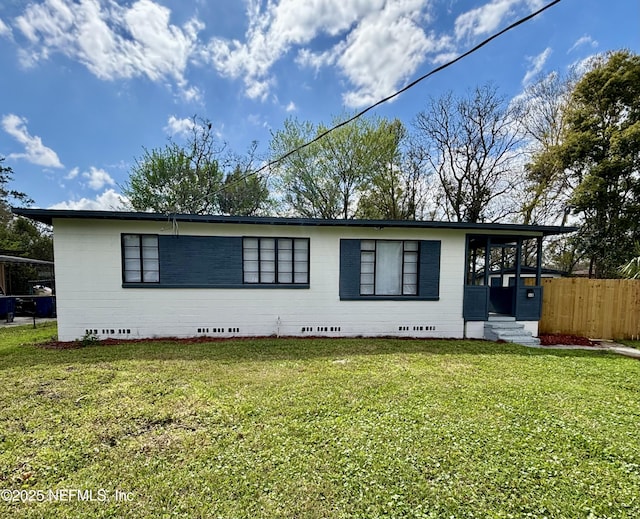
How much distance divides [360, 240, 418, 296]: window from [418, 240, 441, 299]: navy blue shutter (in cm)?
13

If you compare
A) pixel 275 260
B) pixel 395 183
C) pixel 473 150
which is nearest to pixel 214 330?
pixel 275 260

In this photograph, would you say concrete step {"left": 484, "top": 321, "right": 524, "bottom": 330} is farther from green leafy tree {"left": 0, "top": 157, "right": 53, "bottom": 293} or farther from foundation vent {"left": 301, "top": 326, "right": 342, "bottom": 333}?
green leafy tree {"left": 0, "top": 157, "right": 53, "bottom": 293}

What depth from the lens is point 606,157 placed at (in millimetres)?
11656

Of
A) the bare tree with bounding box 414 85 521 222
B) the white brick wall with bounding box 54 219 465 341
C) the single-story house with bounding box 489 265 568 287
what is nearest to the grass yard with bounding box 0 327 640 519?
the white brick wall with bounding box 54 219 465 341

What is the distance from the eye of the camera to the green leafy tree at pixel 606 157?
11172mm

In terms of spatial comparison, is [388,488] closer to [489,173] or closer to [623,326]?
[623,326]

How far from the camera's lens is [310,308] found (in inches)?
273

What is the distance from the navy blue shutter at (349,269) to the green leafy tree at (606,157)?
11.2 meters

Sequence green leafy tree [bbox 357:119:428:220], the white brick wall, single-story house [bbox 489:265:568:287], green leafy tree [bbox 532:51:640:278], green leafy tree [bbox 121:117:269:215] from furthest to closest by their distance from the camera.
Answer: green leafy tree [bbox 357:119:428:220]
green leafy tree [bbox 121:117:269:215]
green leafy tree [bbox 532:51:640:278]
single-story house [bbox 489:265:568:287]
the white brick wall

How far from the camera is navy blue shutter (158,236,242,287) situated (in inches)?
257

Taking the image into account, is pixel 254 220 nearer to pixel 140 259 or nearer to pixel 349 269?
pixel 349 269

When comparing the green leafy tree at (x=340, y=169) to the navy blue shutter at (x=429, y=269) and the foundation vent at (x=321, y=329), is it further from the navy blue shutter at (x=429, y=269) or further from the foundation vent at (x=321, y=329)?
the foundation vent at (x=321, y=329)

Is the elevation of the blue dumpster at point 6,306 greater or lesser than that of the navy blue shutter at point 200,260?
lesser

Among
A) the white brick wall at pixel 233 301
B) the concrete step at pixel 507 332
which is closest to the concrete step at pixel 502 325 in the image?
the concrete step at pixel 507 332
